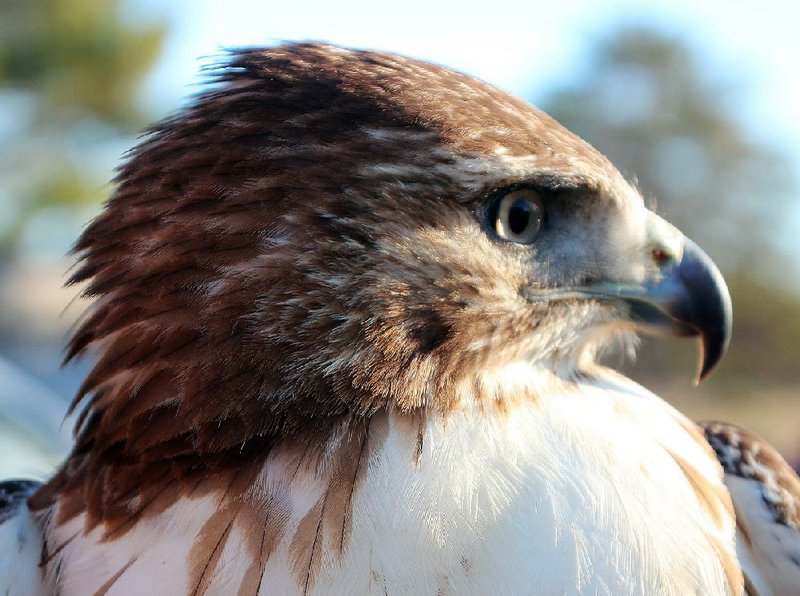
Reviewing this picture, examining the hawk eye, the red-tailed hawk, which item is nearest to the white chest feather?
the red-tailed hawk

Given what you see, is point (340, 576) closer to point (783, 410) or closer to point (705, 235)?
point (705, 235)

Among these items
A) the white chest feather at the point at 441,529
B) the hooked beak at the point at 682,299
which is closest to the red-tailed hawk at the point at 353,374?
the white chest feather at the point at 441,529

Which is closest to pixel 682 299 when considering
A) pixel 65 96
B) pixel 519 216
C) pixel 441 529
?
pixel 519 216

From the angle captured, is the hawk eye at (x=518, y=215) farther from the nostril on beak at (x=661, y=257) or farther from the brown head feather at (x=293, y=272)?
the nostril on beak at (x=661, y=257)

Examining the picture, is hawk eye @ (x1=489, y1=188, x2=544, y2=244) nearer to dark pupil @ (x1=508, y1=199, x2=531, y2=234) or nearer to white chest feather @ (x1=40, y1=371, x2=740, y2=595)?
dark pupil @ (x1=508, y1=199, x2=531, y2=234)

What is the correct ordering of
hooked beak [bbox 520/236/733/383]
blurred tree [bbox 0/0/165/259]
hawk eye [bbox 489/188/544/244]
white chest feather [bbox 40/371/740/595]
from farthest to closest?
blurred tree [bbox 0/0/165/259], hooked beak [bbox 520/236/733/383], hawk eye [bbox 489/188/544/244], white chest feather [bbox 40/371/740/595]

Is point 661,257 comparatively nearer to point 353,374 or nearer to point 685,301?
point 685,301
